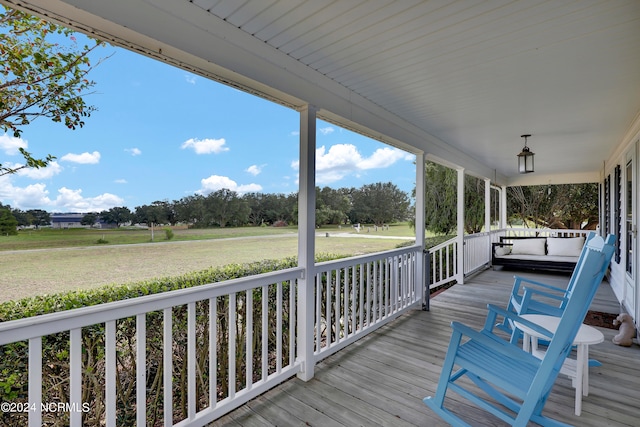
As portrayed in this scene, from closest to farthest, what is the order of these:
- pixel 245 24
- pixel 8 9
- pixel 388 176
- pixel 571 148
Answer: pixel 8 9 < pixel 245 24 < pixel 388 176 < pixel 571 148

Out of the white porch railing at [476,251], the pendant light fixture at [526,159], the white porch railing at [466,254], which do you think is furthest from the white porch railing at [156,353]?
the white porch railing at [476,251]

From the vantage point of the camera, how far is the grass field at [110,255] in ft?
4.37

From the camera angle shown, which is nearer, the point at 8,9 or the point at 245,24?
the point at 8,9

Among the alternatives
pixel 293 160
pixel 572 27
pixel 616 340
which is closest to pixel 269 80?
pixel 293 160

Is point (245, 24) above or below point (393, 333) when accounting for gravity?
above

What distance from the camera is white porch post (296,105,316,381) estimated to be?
2.46 m

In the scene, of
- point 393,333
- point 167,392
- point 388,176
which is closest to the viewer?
point 167,392

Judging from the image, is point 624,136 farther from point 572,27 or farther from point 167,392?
point 167,392

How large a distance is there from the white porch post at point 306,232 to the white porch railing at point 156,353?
1.8 inches

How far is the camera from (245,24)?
1896mm

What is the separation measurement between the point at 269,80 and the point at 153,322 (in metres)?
1.77

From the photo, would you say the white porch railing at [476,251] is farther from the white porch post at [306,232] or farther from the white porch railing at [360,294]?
the white porch post at [306,232]

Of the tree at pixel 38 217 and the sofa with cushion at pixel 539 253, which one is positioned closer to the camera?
the tree at pixel 38 217

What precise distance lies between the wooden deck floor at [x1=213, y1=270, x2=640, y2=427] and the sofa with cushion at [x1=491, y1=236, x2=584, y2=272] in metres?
3.38
